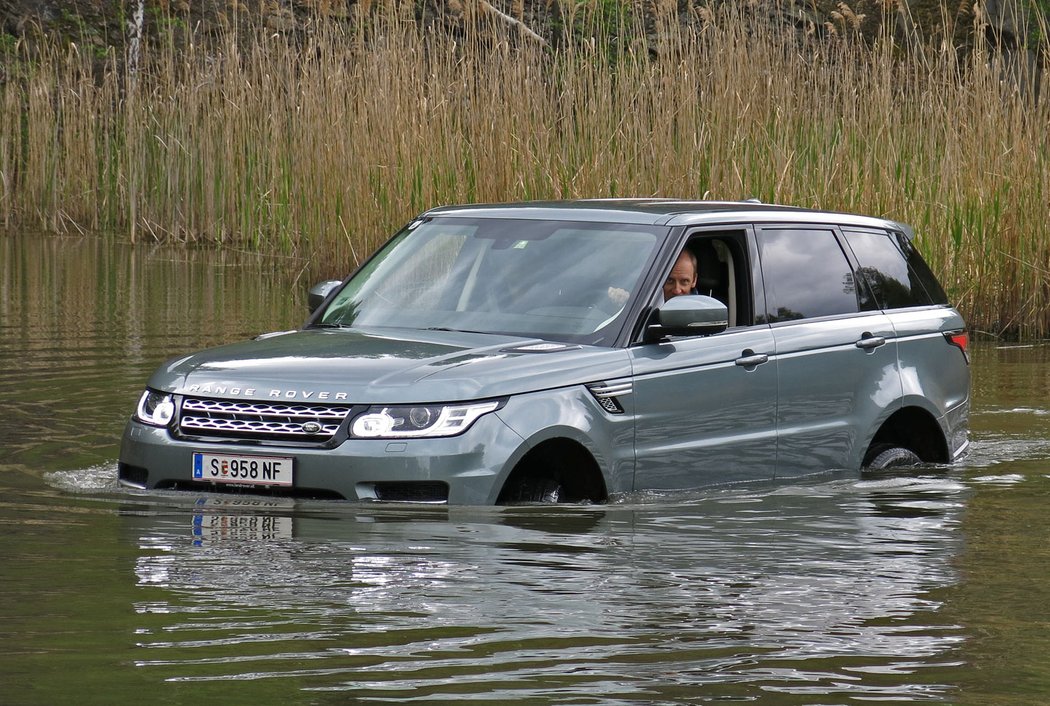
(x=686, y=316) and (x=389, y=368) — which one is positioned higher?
(x=686, y=316)

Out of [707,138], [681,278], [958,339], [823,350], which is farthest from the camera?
[707,138]

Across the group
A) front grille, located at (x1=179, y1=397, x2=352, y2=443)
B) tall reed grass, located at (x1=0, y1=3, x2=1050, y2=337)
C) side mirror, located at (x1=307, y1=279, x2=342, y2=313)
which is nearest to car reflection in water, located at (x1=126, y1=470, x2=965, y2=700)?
front grille, located at (x1=179, y1=397, x2=352, y2=443)

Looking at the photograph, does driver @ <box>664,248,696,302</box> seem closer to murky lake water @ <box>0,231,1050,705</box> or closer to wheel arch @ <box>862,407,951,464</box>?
murky lake water @ <box>0,231,1050,705</box>

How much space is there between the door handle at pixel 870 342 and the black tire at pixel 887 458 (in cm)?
50

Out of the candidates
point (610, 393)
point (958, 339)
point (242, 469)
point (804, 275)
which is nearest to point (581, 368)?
point (610, 393)

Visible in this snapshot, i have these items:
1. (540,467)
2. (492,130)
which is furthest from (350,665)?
(492,130)

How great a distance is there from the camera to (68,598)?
222 inches

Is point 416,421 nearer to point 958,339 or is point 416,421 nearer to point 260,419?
point 260,419

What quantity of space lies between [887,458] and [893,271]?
39.4 inches

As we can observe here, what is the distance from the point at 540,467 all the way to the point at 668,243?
1.27 m

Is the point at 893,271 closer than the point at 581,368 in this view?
No

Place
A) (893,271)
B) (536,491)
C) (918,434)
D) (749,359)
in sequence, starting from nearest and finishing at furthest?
(536,491)
(749,359)
(918,434)
(893,271)

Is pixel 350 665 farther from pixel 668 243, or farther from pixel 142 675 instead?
pixel 668 243

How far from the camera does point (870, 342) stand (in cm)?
878
